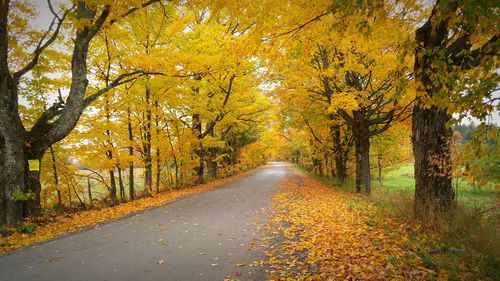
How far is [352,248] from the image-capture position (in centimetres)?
587

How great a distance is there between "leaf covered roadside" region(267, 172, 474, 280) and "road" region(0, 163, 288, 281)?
1.90ft

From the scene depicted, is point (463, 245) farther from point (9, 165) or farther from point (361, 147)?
point (9, 165)

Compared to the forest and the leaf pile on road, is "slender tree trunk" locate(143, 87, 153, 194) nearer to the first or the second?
the forest

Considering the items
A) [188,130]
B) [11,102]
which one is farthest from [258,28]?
[188,130]

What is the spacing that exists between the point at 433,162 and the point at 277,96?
9897 mm

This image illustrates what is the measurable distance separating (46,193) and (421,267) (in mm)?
14206

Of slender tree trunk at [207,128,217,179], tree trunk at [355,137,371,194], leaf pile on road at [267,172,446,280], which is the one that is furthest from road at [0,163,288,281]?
slender tree trunk at [207,128,217,179]

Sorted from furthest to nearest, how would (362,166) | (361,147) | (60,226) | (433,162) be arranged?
(362,166) → (361,147) → (60,226) → (433,162)

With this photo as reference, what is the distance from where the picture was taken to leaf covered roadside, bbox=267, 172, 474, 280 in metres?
4.73

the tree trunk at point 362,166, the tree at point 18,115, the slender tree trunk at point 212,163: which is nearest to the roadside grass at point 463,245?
the tree trunk at point 362,166

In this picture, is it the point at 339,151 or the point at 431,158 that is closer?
the point at 431,158

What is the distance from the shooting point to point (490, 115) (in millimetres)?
3145

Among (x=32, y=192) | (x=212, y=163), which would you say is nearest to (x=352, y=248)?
(x=32, y=192)

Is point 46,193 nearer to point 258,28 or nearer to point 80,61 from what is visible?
point 80,61
